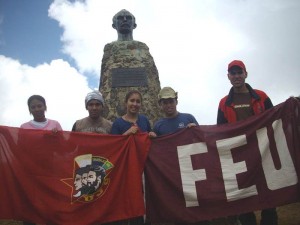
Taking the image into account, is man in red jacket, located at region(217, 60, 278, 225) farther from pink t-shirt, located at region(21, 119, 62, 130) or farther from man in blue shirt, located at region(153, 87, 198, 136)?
pink t-shirt, located at region(21, 119, 62, 130)

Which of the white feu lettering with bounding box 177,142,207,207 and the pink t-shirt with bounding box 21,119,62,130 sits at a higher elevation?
the pink t-shirt with bounding box 21,119,62,130

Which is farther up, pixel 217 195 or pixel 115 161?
pixel 115 161

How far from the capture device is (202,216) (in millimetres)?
4348

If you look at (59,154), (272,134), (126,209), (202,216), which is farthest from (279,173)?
(59,154)

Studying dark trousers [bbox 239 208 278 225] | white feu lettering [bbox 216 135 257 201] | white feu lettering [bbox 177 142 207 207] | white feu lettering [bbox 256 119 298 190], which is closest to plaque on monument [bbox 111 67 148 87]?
white feu lettering [bbox 177 142 207 207]

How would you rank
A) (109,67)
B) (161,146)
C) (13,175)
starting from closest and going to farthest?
(13,175) → (161,146) → (109,67)

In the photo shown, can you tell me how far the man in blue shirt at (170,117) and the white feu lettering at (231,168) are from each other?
56cm

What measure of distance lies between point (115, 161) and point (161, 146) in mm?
720

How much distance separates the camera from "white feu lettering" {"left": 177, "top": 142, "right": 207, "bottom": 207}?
4.42 metres

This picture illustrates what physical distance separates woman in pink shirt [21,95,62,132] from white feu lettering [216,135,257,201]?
2.53m

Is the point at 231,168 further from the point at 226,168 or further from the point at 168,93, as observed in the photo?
the point at 168,93

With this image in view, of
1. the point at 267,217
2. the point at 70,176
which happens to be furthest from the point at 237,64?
the point at 70,176

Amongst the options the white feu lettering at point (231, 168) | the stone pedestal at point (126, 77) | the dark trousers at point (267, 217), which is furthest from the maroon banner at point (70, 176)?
the stone pedestal at point (126, 77)

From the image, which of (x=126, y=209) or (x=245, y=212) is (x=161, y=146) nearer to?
(x=126, y=209)
